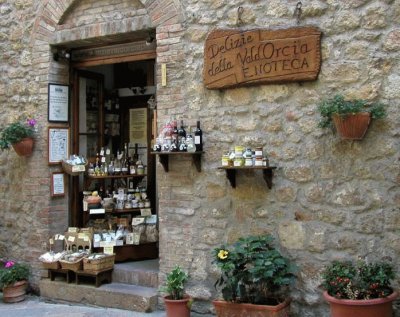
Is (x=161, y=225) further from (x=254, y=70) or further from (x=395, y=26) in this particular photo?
(x=395, y=26)

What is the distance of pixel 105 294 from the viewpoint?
551 centimetres

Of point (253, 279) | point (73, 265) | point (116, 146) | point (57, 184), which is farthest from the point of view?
point (116, 146)

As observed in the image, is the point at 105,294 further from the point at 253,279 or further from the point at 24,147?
the point at 24,147

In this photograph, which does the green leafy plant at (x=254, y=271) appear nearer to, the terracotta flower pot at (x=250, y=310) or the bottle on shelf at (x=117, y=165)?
the terracotta flower pot at (x=250, y=310)

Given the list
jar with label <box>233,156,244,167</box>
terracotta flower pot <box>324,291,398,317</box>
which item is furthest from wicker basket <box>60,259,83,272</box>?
terracotta flower pot <box>324,291,398,317</box>

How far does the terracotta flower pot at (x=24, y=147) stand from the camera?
241 inches

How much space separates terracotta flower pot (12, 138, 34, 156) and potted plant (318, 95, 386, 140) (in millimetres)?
3613

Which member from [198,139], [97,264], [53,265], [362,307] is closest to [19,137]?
[53,265]

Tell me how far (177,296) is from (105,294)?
1.03m

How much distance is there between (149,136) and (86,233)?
6.17ft

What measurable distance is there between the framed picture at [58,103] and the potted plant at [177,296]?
2.52 meters

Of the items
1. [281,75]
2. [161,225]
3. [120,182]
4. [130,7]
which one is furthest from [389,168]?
[120,182]

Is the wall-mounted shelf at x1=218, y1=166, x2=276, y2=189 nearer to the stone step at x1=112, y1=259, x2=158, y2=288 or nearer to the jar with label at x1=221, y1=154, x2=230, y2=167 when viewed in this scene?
the jar with label at x1=221, y1=154, x2=230, y2=167

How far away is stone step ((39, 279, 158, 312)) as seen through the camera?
207 inches
